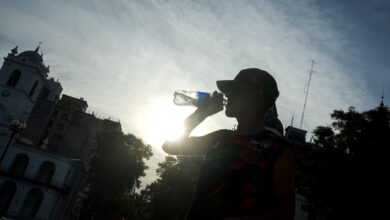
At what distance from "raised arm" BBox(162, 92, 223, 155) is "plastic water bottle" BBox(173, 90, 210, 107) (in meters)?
0.07

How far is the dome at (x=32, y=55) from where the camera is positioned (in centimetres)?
5016

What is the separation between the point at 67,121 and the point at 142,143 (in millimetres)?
26745

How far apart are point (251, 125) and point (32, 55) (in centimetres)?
5655

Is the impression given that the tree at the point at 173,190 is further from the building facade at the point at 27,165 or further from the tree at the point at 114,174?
the building facade at the point at 27,165

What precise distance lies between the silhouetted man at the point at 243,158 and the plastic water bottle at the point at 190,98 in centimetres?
8

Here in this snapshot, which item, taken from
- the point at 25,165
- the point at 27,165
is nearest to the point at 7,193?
the point at 25,165

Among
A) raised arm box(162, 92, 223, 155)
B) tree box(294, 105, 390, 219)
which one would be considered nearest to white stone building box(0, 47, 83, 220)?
tree box(294, 105, 390, 219)

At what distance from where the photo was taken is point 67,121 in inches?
2574

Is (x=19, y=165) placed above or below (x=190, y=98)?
above

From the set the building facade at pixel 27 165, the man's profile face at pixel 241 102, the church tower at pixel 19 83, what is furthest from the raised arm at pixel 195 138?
the church tower at pixel 19 83

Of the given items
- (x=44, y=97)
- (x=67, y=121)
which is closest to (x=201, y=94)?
(x=67, y=121)

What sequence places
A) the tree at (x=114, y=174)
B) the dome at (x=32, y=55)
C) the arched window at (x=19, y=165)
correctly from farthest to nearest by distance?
1. the dome at (x=32, y=55)
2. the arched window at (x=19, y=165)
3. the tree at (x=114, y=174)

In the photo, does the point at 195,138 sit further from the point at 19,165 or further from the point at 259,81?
the point at 19,165

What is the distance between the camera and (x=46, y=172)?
4925 cm
